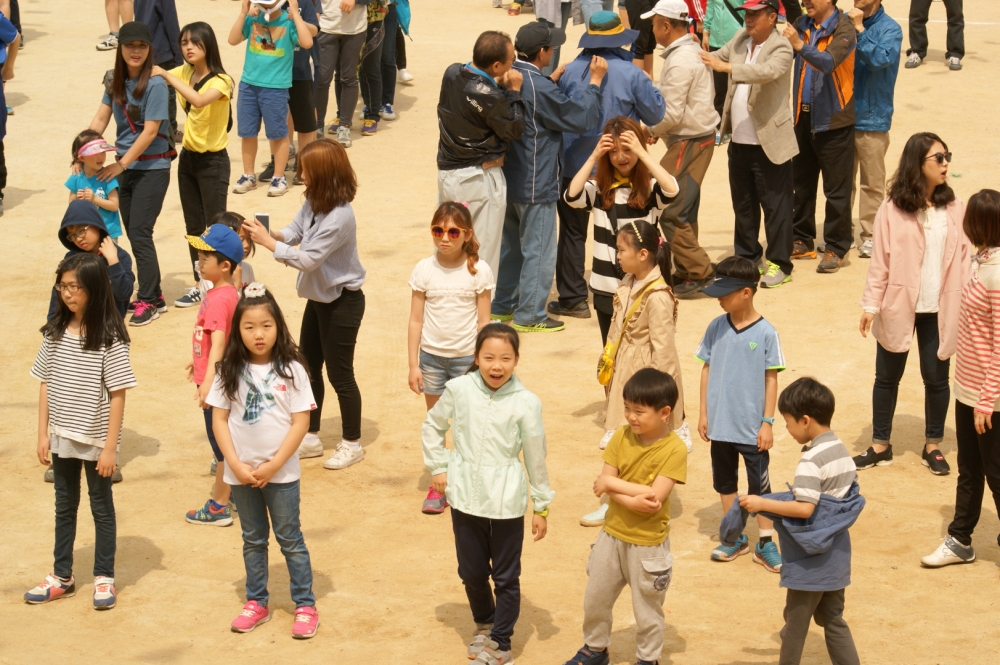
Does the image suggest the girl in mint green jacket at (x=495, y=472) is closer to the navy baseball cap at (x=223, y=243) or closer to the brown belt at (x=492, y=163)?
the navy baseball cap at (x=223, y=243)

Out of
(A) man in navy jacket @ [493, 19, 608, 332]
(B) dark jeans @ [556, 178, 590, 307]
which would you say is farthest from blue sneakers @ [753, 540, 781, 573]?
(B) dark jeans @ [556, 178, 590, 307]

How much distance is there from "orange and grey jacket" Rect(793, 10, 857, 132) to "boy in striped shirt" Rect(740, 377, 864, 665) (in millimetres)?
5402

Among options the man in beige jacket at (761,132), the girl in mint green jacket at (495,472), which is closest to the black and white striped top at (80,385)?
the girl in mint green jacket at (495,472)

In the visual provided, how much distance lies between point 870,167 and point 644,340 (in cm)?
464

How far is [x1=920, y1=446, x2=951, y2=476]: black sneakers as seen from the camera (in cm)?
719

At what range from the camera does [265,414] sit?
17.8 feet

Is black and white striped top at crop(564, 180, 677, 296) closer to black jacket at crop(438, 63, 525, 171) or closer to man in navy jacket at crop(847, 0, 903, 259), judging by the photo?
black jacket at crop(438, 63, 525, 171)

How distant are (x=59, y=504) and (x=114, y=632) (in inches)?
28.0

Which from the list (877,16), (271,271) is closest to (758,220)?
(877,16)

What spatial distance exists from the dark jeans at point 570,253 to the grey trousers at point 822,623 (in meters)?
4.97

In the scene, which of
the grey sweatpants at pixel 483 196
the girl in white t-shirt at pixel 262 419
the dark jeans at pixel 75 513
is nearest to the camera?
the girl in white t-shirt at pixel 262 419

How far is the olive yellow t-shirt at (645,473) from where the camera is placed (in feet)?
16.3

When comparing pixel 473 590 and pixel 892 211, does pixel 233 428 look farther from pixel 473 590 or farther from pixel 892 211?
pixel 892 211

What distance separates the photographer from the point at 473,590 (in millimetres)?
5328
